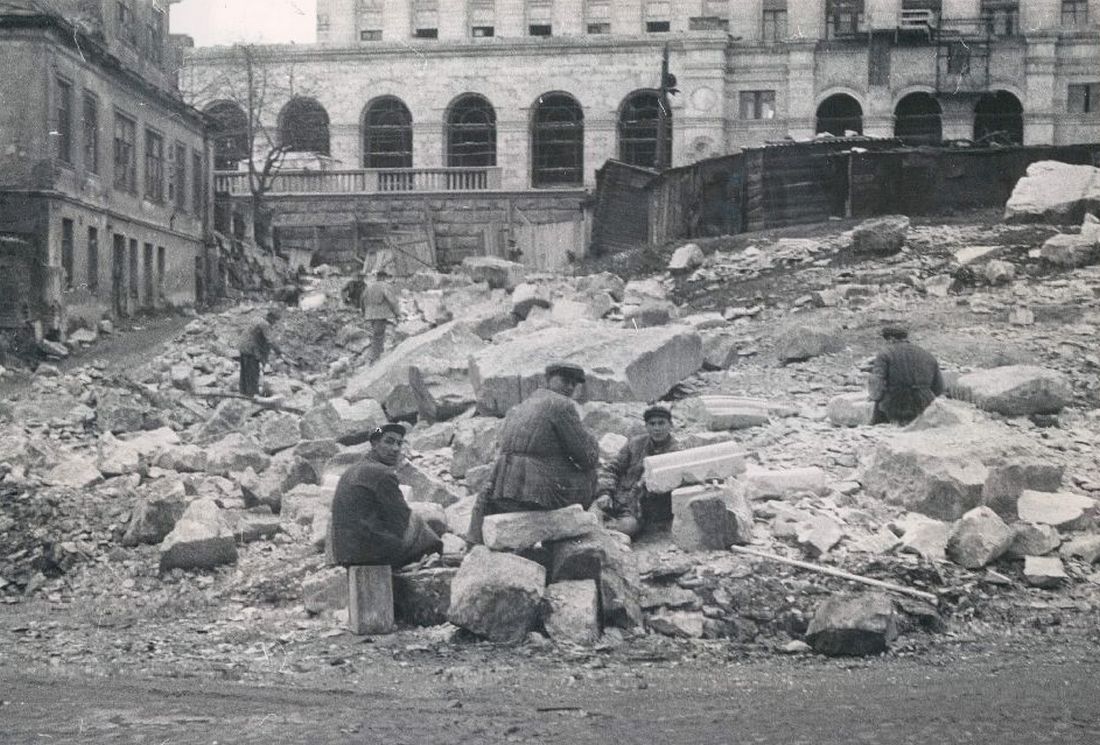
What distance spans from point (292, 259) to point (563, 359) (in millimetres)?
26287

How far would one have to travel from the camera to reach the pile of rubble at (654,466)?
8148 mm

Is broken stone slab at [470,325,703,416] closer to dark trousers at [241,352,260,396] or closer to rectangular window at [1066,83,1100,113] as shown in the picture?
dark trousers at [241,352,260,396]

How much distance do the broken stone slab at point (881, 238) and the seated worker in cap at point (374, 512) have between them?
1401cm

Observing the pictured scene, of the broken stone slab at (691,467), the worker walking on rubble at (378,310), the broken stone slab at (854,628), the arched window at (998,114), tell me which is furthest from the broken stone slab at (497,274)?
the arched window at (998,114)

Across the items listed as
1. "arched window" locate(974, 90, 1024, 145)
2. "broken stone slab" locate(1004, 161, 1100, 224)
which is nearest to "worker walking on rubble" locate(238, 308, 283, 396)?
"broken stone slab" locate(1004, 161, 1100, 224)

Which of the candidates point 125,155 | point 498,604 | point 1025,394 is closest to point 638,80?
point 125,155

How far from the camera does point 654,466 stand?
937 centimetres

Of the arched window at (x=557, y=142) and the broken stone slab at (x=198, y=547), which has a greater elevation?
the arched window at (x=557, y=142)

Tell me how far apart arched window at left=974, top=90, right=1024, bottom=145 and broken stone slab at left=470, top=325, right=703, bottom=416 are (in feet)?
106

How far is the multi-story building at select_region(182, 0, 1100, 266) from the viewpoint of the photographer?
4178 cm

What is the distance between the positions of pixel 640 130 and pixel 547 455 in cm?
3709

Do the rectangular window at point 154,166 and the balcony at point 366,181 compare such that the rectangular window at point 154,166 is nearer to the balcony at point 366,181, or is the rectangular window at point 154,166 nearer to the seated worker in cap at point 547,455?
the balcony at point 366,181

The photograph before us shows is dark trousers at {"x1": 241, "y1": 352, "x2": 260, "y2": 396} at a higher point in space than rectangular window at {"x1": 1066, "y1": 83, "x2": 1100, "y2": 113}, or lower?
lower

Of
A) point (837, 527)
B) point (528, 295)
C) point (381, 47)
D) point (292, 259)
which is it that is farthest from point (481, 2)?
point (837, 527)
